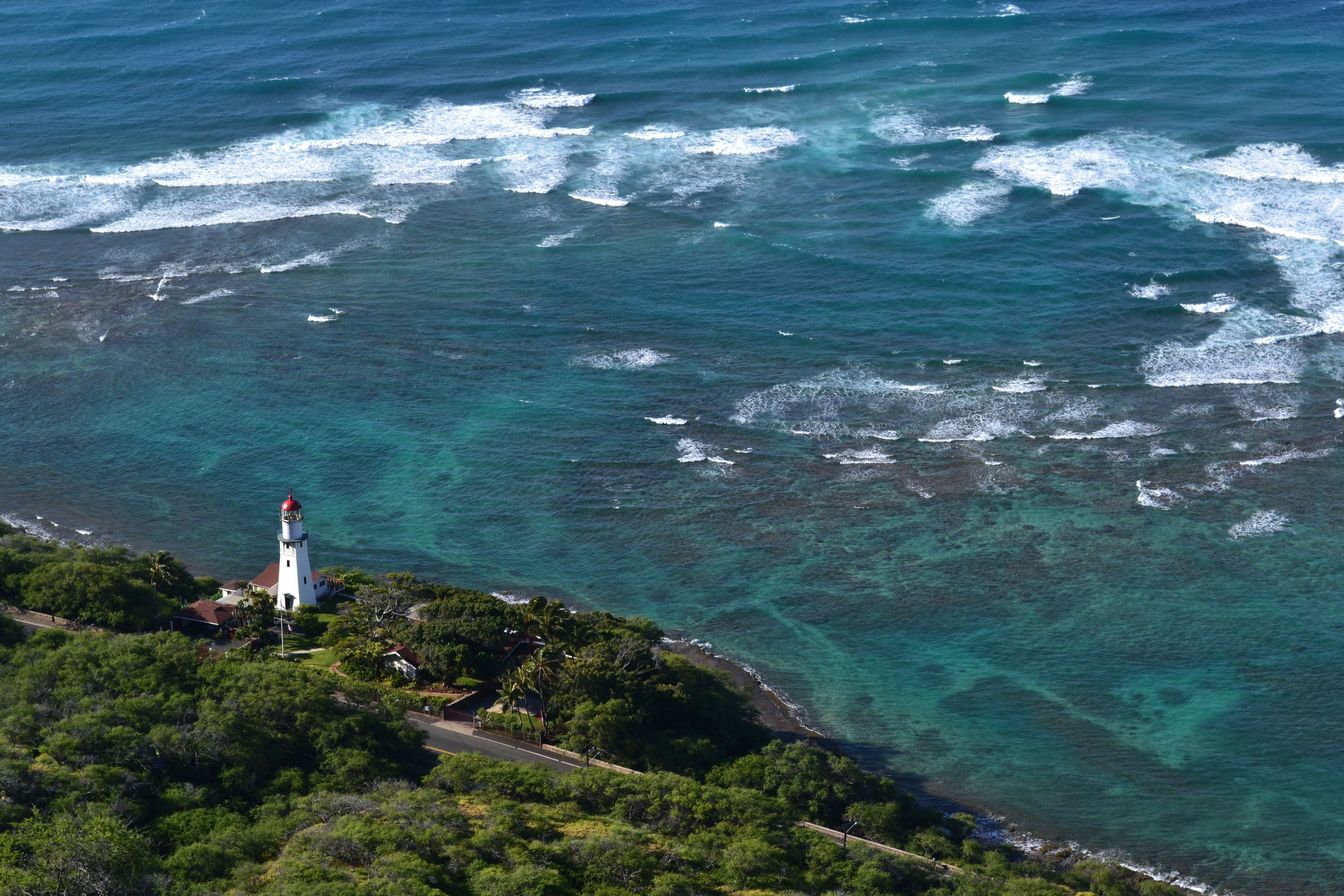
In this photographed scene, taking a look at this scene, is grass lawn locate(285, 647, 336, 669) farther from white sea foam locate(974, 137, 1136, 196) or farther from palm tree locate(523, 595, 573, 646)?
white sea foam locate(974, 137, 1136, 196)

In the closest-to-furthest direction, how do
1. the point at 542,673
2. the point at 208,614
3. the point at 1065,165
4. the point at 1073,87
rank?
the point at 542,673
the point at 208,614
the point at 1065,165
the point at 1073,87

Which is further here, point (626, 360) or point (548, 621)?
point (626, 360)

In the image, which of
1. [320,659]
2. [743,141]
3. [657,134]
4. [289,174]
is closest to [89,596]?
[320,659]

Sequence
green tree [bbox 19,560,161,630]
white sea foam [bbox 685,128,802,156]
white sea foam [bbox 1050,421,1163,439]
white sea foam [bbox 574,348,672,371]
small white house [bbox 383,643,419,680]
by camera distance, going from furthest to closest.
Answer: white sea foam [bbox 685,128,802,156], white sea foam [bbox 574,348,672,371], white sea foam [bbox 1050,421,1163,439], green tree [bbox 19,560,161,630], small white house [bbox 383,643,419,680]

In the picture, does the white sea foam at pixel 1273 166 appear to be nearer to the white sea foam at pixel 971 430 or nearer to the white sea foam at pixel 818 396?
the white sea foam at pixel 818 396

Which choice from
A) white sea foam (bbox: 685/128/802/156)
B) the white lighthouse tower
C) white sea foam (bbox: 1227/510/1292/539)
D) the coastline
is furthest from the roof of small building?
white sea foam (bbox: 685/128/802/156)

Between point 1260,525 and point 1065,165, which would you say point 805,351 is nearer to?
point 1260,525
